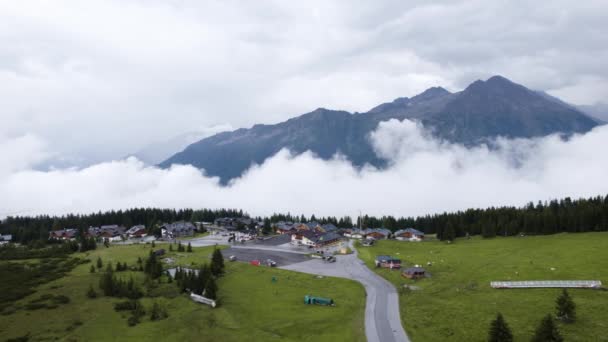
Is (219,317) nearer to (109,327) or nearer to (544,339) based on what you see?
(109,327)

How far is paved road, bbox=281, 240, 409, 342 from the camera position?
48.8 metres

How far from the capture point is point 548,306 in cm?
5216

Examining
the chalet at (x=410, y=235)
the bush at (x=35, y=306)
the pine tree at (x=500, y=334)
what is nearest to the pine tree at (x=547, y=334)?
the pine tree at (x=500, y=334)

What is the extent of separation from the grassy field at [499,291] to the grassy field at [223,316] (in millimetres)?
10514

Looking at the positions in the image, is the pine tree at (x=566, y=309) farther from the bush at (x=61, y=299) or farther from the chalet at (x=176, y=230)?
the chalet at (x=176, y=230)

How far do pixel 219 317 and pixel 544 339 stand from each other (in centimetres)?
4448

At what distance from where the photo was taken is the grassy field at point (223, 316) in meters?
51.4

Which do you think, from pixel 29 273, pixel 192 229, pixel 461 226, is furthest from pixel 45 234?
pixel 461 226

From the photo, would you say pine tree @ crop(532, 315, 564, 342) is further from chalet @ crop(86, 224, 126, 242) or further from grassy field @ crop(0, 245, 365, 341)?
chalet @ crop(86, 224, 126, 242)

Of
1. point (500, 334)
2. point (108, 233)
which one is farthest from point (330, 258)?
point (108, 233)

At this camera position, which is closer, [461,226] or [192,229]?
[461,226]

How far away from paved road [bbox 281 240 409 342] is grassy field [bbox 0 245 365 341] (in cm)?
182

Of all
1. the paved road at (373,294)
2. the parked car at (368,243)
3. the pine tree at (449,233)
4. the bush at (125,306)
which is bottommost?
the bush at (125,306)

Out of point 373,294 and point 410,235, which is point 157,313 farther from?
point 410,235
